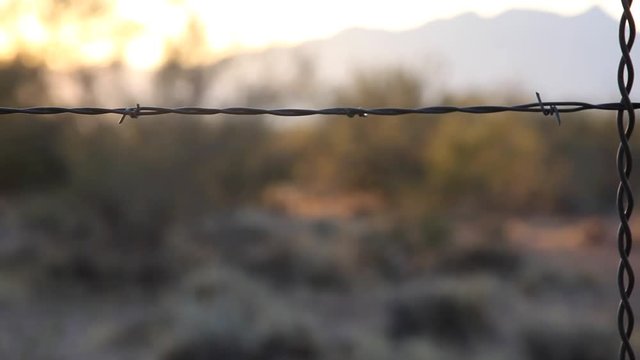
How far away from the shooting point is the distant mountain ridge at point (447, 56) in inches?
483

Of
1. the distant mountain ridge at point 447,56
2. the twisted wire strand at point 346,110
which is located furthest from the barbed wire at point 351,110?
the distant mountain ridge at point 447,56

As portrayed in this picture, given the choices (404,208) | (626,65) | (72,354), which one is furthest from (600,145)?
(626,65)

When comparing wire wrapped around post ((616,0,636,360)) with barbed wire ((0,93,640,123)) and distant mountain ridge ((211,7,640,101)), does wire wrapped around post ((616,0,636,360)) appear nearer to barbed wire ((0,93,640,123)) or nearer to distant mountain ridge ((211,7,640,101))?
barbed wire ((0,93,640,123))

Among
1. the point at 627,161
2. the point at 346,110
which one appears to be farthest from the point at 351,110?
the point at 627,161

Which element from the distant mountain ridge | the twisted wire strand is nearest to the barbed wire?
the twisted wire strand

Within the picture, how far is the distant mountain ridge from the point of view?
12.3 m

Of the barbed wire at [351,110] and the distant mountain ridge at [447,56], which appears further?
the distant mountain ridge at [447,56]

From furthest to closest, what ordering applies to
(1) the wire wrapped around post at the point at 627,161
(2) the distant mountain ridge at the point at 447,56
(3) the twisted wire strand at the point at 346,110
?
(2) the distant mountain ridge at the point at 447,56
(3) the twisted wire strand at the point at 346,110
(1) the wire wrapped around post at the point at 627,161

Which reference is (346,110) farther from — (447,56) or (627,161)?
(447,56)

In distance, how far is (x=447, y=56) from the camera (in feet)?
50.0

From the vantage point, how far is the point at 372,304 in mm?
10180

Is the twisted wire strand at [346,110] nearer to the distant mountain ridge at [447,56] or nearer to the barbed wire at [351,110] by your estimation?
the barbed wire at [351,110]

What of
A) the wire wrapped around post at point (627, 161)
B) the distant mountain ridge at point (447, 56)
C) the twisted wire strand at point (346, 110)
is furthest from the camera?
the distant mountain ridge at point (447, 56)

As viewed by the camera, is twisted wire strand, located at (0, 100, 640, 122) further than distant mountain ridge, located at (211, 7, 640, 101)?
No
